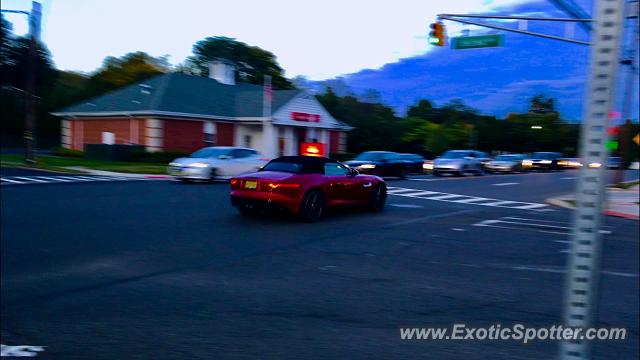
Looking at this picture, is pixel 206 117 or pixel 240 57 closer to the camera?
pixel 240 57

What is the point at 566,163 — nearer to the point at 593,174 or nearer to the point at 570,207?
the point at 570,207

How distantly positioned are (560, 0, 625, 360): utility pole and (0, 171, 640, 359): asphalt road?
10.6ft

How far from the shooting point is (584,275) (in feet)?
6.62

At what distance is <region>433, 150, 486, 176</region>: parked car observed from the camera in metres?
34.8

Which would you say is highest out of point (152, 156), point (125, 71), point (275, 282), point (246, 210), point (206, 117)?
point (125, 71)

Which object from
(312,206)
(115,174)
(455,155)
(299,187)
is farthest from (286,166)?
(455,155)

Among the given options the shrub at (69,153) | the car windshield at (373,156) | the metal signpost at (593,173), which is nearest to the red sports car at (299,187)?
the metal signpost at (593,173)

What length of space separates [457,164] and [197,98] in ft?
52.3

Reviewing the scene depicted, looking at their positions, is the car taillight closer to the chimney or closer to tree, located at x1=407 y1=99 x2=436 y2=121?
the chimney

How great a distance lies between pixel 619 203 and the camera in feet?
72.6

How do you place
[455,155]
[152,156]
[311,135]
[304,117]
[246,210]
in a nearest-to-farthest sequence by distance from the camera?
1. [246,210]
2. [152,156]
3. [455,155]
4. [304,117]
5. [311,135]

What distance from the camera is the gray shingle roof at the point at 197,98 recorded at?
113 feet

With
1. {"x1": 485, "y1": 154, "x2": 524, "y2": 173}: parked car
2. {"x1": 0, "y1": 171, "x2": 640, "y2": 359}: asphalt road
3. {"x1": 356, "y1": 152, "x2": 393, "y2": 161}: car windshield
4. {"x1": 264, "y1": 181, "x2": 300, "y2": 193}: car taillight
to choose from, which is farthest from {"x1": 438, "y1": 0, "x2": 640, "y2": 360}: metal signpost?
{"x1": 485, "y1": 154, "x2": 524, "y2": 173}: parked car

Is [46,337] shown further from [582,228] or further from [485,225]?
[485,225]
